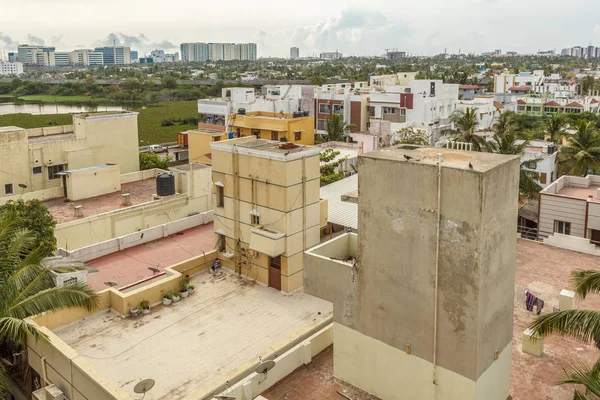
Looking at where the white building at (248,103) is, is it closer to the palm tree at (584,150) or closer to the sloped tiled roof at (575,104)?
the palm tree at (584,150)

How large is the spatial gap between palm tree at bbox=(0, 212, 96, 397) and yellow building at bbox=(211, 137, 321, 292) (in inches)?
210

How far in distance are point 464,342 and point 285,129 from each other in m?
35.0

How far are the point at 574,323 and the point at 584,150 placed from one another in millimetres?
28013

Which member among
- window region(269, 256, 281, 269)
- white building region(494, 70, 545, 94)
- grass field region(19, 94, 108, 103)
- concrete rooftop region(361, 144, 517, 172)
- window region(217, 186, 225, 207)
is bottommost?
window region(269, 256, 281, 269)

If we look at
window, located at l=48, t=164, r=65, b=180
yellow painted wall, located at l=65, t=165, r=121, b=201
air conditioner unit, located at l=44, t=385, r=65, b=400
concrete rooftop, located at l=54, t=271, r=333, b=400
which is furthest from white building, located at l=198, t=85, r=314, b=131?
air conditioner unit, located at l=44, t=385, r=65, b=400

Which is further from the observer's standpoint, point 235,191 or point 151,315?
point 235,191

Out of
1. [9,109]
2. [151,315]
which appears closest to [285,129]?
[151,315]

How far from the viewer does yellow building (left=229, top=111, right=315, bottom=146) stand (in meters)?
44.2

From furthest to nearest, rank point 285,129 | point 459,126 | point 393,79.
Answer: point 393,79, point 285,129, point 459,126

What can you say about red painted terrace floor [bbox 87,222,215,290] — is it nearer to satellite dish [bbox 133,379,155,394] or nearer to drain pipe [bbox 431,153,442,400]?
satellite dish [bbox 133,379,155,394]

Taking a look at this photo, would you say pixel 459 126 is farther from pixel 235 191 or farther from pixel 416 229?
pixel 416 229

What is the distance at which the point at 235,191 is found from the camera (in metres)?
18.7

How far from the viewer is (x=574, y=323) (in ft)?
34.7

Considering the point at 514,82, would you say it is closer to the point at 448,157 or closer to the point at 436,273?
the point at 448,157
